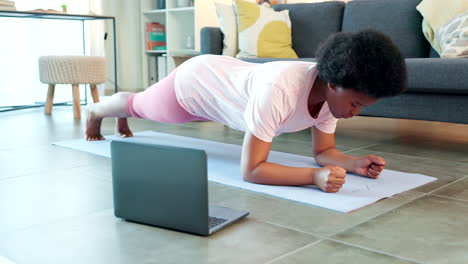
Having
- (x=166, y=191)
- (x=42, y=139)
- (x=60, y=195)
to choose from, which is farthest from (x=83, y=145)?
(x=166, y=191)

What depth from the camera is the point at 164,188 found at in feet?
3.63

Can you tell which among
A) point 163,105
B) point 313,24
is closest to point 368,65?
point 163,105

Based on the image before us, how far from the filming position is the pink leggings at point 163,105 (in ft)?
6.15

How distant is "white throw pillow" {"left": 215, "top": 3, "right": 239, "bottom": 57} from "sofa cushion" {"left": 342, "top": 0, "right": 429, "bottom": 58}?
0.75 m

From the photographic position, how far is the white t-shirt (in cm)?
142

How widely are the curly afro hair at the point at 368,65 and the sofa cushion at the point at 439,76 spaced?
89 cm

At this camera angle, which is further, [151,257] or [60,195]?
[60,195]

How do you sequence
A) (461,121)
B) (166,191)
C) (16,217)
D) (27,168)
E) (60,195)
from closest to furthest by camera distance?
(166,191) < (16,217) < (60,195) < (27,168) < (461,121)

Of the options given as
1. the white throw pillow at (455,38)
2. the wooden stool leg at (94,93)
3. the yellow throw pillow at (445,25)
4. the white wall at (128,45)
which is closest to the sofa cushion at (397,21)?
the yellow throw pillow at (445,25)

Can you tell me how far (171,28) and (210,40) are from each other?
157cm

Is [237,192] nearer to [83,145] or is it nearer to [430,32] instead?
[83,145]

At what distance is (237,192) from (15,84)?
127 inches

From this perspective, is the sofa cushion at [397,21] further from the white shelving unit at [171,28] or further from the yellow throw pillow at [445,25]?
the white shelving unit at [171,28]

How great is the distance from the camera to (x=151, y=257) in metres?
0.99
